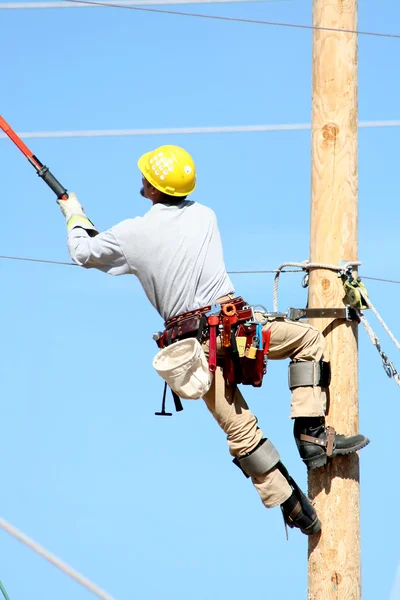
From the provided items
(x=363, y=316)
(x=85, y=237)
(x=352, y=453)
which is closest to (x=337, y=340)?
(x=363, y=316)

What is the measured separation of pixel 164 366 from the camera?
5152mm

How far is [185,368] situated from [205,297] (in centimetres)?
39

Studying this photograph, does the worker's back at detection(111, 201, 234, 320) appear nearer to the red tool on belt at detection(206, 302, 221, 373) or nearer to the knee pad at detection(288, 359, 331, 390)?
the red tool on belt at detection(206, 302, 221, 373)

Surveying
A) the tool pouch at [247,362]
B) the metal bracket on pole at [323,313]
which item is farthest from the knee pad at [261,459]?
the metal bracket on pole at [323,313]

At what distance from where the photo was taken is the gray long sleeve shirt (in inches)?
205

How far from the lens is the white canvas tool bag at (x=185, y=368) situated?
510cm

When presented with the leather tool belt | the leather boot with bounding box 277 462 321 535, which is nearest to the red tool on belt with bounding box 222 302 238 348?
the leather tool belt

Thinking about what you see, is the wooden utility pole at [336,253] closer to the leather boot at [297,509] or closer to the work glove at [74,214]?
the leather boot at [297,509]

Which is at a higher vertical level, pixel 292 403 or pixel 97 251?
pixel 97 251

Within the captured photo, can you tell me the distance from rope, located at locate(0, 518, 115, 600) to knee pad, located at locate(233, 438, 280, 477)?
1544 mm

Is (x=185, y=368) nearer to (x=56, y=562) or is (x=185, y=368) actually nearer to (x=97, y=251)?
(x=97, y=251)

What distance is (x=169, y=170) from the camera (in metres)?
5.27

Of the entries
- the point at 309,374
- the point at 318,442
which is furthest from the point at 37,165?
the point at 318,442

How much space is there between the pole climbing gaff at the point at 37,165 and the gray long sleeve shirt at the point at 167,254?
395 millimetres
